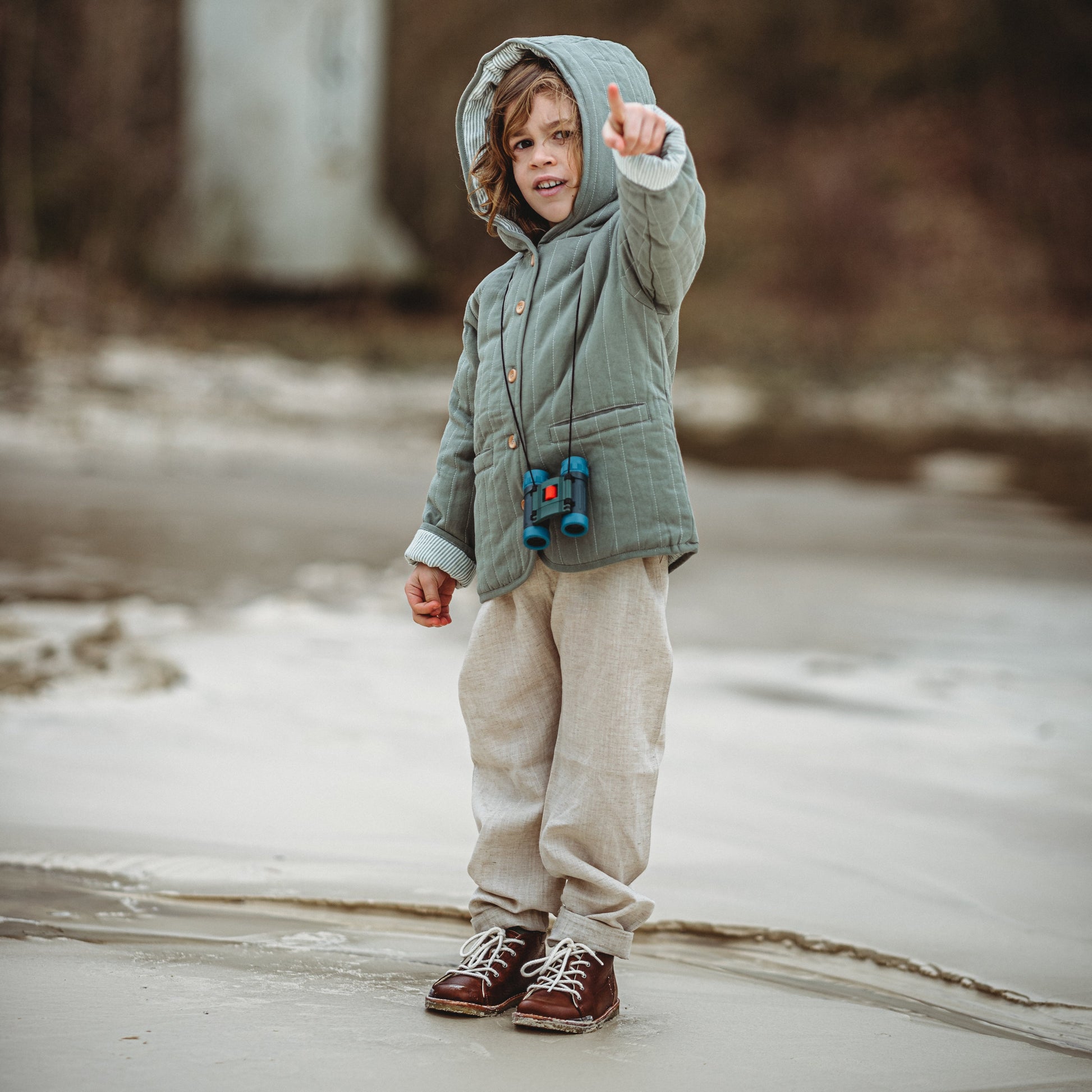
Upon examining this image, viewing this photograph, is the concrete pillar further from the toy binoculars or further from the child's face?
the toy binoculars

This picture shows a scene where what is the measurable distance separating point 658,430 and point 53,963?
3.82 ft

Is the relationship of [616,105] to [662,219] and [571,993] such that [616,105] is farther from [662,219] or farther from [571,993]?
[571,993]

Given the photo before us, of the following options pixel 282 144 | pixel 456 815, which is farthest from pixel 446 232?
pixel 456 815

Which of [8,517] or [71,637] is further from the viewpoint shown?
[8,517]

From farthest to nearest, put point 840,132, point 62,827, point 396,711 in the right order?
point 840,132 < point 396,711 < point 62,827

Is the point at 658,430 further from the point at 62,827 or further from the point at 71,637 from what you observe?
the point at 71,637

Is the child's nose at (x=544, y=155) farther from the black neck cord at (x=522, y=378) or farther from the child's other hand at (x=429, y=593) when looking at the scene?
the child's other hand at (x=429, y=593)

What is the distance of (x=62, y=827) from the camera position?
104 inches

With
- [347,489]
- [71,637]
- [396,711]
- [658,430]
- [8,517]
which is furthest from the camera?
[347,489]

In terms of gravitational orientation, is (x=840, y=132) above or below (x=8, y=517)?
above

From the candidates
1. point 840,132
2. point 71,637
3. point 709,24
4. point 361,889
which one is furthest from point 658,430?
point 709,24

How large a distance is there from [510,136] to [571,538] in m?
0.62

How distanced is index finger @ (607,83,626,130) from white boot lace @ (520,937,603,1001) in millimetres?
1136

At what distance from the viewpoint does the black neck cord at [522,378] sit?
6.61ft
